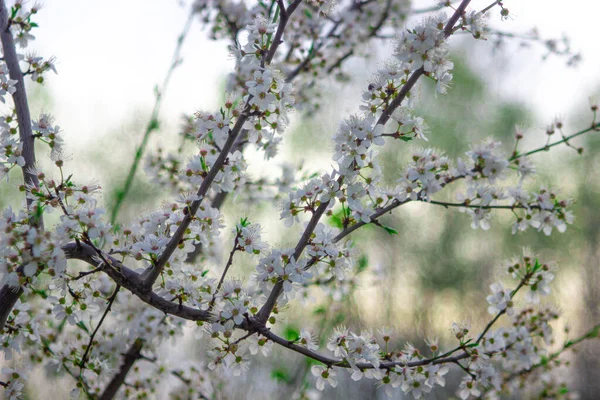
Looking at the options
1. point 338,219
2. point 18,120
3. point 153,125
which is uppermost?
point 153,125

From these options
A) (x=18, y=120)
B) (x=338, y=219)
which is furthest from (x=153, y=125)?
(x=338, y=219)

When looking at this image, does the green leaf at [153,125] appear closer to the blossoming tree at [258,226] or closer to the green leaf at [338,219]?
the blossoming tree at [258,226]

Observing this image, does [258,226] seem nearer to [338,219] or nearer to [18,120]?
[338,219]

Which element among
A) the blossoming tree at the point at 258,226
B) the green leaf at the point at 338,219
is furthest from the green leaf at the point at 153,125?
the green leaf at the point at 338,219

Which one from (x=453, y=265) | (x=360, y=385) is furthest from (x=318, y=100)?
(x=453, y=265)

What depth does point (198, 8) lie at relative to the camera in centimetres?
329

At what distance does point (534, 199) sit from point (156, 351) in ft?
6.89

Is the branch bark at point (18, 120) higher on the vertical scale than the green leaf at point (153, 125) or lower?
lower

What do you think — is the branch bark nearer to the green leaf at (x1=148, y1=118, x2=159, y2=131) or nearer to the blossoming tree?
the blossoming tree

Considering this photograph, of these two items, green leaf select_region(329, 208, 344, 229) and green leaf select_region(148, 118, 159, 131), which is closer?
green leaf select_region(329, 208, 344, 229)

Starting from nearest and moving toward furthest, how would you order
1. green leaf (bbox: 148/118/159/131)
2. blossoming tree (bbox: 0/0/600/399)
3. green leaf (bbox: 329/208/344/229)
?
blossoming tree (bbox: 0/0/600/399)
green leaf (bbox: 329/208/344/229)
green leaf (bbox: 148/118/159/131)

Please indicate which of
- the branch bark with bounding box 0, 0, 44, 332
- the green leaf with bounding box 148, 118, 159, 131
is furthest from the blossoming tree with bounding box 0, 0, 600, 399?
the green leaf with bounding box 148, 118, 159, 131

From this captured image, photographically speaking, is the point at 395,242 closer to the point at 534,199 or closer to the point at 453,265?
the point at 453,265

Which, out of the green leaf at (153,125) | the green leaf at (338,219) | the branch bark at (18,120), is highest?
the green leaf at (153,125)
